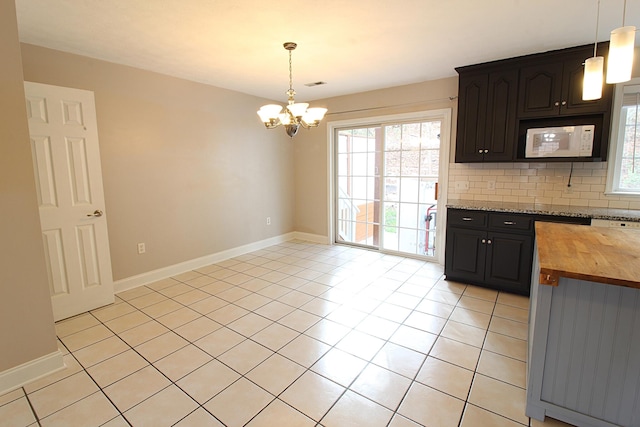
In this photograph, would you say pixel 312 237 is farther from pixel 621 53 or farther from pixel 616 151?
pixel 621 53

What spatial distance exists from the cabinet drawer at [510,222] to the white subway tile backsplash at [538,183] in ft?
2.02

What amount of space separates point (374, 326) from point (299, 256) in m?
2.23

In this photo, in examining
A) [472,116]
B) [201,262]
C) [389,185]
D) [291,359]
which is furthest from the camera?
[389,185]

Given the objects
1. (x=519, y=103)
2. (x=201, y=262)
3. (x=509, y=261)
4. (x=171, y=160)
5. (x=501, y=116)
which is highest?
(x=519, y=103)

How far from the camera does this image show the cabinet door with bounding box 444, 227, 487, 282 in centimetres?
339

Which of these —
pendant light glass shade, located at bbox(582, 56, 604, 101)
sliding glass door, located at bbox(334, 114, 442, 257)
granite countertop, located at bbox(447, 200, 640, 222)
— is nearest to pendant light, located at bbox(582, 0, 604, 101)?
pendant light glass shade, located at bbox(582, 56, 604, 101)

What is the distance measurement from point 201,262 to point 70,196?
5.85ft

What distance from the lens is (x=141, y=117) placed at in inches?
138

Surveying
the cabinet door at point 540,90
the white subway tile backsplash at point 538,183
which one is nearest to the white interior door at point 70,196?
the white subway tile backsplash at point 538,183

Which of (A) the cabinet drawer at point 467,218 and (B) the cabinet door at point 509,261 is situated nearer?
(B) the cabinet door at point 509,261

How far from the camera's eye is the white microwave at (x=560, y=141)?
3.01m

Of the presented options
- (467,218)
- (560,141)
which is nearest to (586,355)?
(467,218)

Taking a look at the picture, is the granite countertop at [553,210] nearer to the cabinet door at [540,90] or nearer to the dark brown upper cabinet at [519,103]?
the dark brown upper cabinet at [519,103]

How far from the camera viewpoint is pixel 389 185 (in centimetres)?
470
